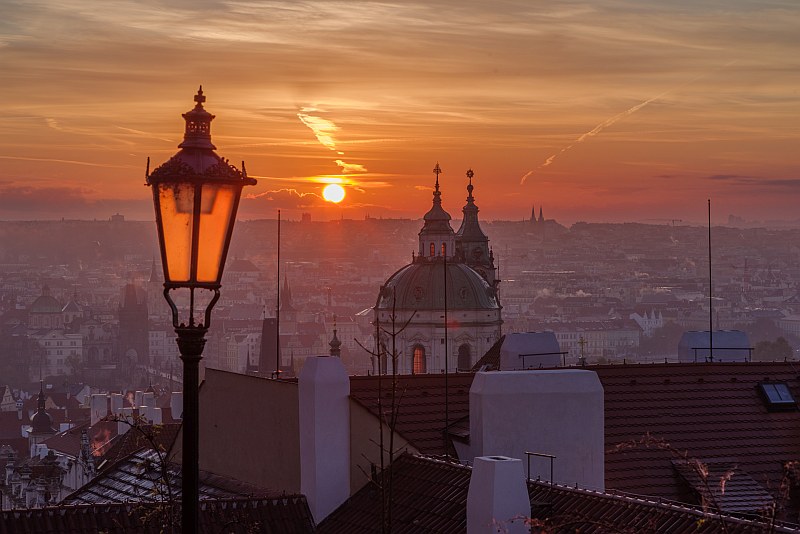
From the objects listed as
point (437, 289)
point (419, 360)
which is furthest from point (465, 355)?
point (437, 289)

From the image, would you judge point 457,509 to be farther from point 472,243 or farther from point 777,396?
point 472,243

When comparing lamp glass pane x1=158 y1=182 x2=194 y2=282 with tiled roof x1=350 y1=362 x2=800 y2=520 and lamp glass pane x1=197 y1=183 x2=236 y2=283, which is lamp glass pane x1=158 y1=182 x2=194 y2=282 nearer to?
lamp glass pane x1=197 y1=183 x2=236 y2=283

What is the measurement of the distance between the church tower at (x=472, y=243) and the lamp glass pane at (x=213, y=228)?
6494 cm

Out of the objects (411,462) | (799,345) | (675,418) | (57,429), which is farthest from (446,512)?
(799,345)

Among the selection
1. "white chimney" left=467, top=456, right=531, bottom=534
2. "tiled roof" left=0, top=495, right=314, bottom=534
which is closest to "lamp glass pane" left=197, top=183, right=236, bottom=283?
"white chimney" left=467, top=456, right=531, bottom=534

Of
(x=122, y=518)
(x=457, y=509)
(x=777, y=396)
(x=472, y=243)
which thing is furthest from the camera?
(x=472, y=243)

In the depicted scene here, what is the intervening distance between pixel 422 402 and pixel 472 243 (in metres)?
55.1

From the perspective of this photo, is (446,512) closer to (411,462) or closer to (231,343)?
(411,462)

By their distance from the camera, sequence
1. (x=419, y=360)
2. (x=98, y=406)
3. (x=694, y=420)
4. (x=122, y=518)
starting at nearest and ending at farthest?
(x=122, y=518) → (x=694, y=420) → (x=419, y=360) → (x=98, y=406)

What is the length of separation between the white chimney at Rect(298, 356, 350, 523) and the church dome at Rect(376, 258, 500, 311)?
5042cm

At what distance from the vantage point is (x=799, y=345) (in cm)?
17238

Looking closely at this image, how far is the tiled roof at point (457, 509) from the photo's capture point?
385 inches

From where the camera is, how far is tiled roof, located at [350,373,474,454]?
1545 cm

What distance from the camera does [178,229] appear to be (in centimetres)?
541
